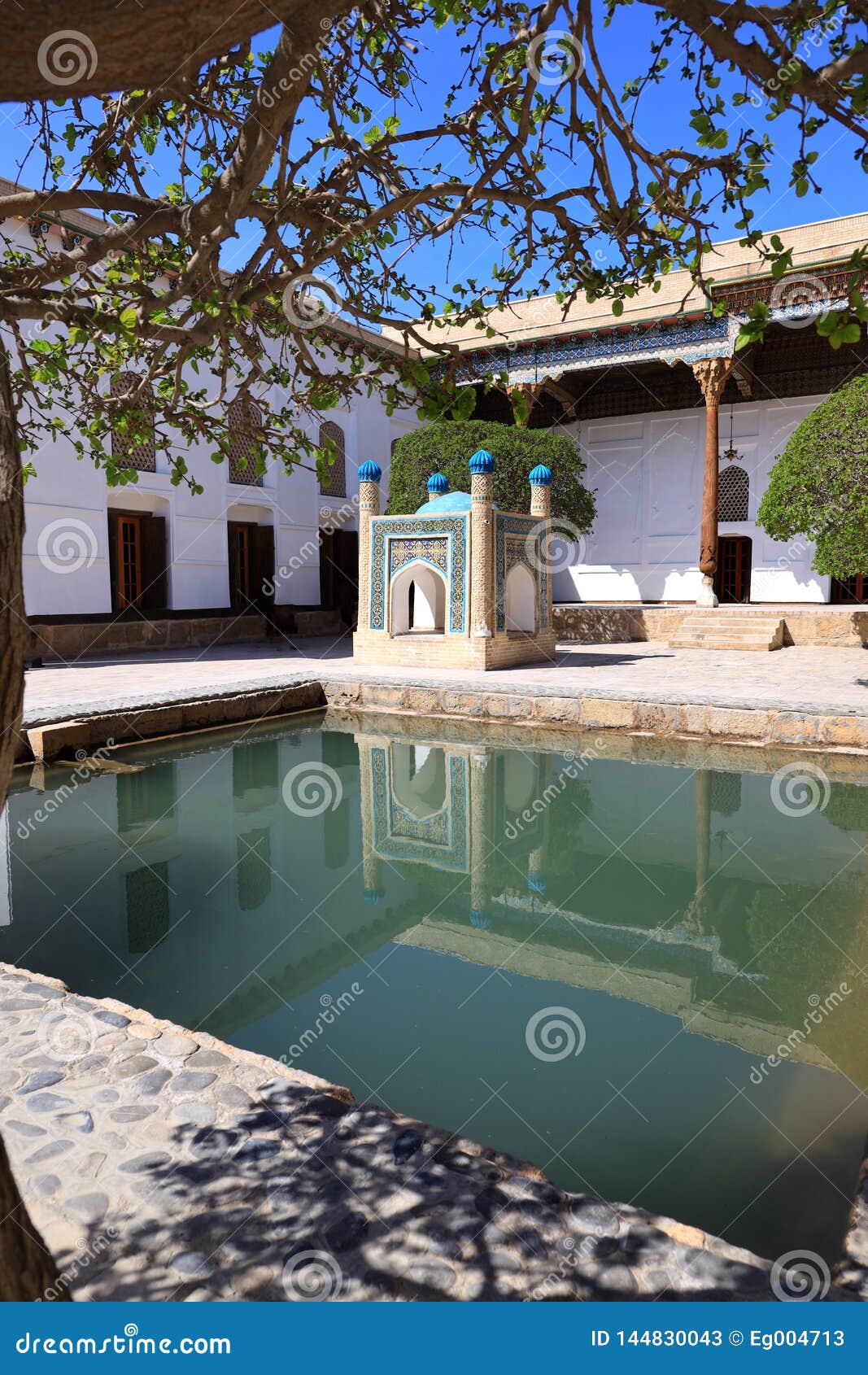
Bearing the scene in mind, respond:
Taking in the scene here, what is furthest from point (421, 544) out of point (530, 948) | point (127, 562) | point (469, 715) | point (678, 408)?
point (678, 408)

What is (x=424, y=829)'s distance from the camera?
579cm

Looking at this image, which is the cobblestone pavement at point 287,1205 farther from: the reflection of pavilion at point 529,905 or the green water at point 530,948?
the reflection of pavilion at point 529,905

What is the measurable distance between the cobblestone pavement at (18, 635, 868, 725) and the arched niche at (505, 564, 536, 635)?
0.76m

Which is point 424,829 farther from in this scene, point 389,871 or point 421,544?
point 421,544

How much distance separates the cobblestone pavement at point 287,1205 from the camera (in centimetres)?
154

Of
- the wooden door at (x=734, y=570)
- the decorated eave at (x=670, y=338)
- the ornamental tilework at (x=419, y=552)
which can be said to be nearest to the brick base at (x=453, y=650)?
the ornamental tilework at (x=419, y=552)

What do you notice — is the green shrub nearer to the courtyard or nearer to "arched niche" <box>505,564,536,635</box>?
"arched niche" <box>505,564,536,635</box>

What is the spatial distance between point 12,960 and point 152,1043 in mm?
1511

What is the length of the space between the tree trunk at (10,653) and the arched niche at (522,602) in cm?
1157

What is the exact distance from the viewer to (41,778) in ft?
21.3

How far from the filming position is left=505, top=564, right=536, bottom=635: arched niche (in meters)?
12.8

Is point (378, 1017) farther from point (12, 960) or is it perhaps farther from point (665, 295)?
point (665, 295)

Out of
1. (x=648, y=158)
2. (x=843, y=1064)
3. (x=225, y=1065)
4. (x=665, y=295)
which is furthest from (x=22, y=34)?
(x=665, y=295)

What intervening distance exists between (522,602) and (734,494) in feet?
22.9
